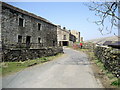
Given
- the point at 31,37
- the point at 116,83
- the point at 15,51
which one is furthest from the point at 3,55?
the point at 116,83

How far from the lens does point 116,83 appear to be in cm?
689

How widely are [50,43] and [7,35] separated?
1260 cm

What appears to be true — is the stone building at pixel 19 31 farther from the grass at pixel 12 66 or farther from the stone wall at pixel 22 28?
the grass at pixel 12 66

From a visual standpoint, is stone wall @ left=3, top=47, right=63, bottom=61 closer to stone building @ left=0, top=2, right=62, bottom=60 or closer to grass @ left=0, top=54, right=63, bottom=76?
stone building @ left=0, top=2, right=62, bottom=60

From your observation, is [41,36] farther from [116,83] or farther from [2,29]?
[116,83]

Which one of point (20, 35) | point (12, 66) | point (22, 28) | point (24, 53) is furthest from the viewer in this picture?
point (22, 28)

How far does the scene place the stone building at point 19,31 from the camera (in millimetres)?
16062

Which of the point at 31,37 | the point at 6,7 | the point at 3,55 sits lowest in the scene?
the point at 3,55

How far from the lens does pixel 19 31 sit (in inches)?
830

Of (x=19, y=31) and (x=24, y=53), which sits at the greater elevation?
(x=19, y=31)

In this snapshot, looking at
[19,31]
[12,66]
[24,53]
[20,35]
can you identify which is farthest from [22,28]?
→ [12,66]

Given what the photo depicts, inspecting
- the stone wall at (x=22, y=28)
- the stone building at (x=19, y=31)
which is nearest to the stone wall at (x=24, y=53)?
the stone building at (x=19, y=31)

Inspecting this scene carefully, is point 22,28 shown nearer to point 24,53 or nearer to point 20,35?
point 20,35

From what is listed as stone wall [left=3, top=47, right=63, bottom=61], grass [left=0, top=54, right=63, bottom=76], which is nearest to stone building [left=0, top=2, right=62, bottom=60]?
stone wall [left=3, top=47, right=63, bottom=61]
